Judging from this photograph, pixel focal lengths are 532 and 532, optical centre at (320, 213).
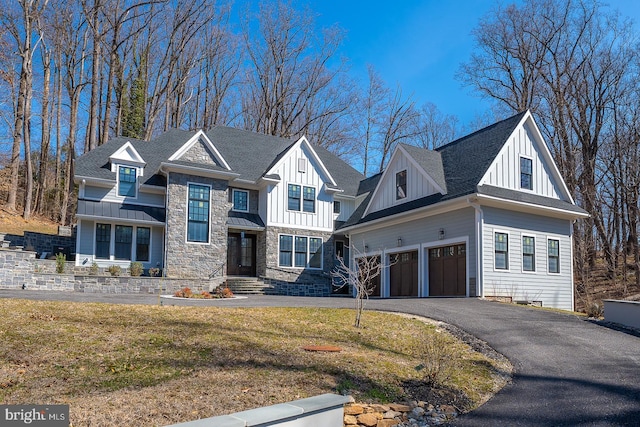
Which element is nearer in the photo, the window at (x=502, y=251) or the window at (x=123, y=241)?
the window at (x=502, y=251)

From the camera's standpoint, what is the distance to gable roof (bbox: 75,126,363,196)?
69.8ft

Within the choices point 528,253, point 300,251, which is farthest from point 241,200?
point 528,253

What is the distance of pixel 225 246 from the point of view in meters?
21.8

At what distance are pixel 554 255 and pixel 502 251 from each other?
9.63 ft

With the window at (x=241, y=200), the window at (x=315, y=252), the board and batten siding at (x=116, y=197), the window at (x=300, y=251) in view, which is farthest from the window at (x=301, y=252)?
the board and batten siding at (x=116, y=197)

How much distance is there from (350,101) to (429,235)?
2110 cm

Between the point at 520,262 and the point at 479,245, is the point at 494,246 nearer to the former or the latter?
the point at 479,245

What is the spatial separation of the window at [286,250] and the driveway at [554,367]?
10346 millimetres

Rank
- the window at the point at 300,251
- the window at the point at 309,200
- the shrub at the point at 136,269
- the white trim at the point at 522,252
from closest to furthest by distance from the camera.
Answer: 1. the white trim at the point at 522,252
2. the shrub at the point at 136,269
3. the window at the point at 300,251
4. the window at the point at 309,200

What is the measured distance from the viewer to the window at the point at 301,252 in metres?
23.6

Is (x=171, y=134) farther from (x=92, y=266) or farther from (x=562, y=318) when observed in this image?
(x=562, y=318)

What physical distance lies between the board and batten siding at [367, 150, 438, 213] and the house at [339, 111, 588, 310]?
40 millimetres

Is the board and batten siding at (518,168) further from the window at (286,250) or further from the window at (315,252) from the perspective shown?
the window at (286,250)

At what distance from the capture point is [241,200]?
23797mm
